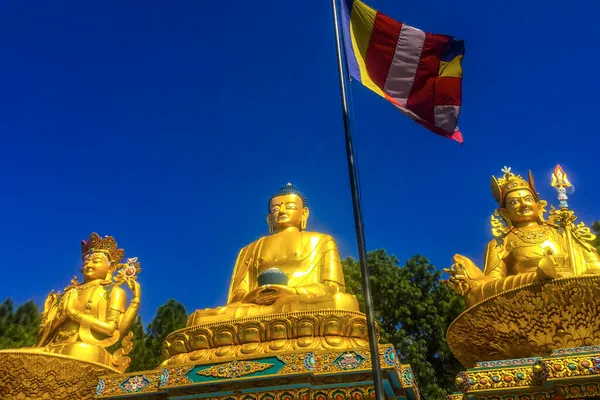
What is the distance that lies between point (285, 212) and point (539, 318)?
5123 mm

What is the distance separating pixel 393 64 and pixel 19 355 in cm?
578

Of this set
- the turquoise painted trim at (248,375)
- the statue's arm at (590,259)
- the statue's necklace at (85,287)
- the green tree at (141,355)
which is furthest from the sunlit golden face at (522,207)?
the green tree at (141,355)

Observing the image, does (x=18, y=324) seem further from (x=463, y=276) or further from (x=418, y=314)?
(x=463, y=276)

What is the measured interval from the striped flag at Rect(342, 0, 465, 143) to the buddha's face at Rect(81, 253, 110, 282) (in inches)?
240

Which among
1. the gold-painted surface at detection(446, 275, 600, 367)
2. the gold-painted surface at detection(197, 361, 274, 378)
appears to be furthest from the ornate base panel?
the gold-painted surface at detection(197, 361, 274, 378)

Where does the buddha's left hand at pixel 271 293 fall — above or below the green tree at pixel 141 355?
below

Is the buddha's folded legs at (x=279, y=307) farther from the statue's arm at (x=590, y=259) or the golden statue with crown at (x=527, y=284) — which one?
the statue's arm at (x=590, y=259)

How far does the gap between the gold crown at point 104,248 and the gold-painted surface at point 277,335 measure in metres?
3.94

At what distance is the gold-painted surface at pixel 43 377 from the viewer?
791 centimetres

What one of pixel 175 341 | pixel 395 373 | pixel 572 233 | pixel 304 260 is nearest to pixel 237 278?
pixel 304 260

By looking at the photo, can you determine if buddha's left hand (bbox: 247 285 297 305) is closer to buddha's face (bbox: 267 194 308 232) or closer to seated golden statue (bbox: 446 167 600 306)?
seated golden statue (bbox: 446 167 600 306)

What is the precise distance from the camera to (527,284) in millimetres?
6688

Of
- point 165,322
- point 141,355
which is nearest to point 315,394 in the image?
A: point 141,355

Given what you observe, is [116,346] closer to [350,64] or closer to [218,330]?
[218,330]
